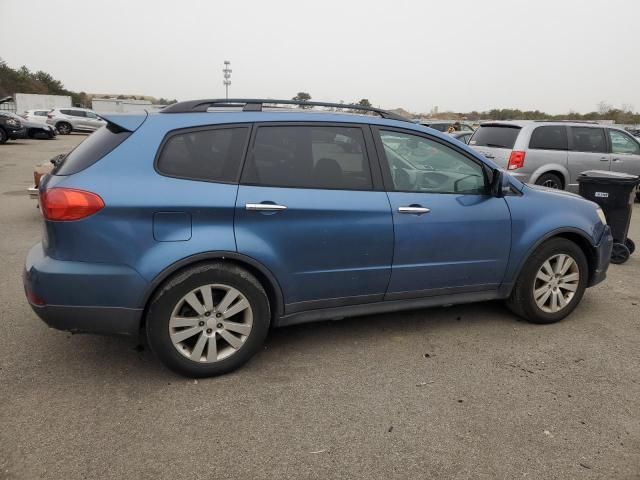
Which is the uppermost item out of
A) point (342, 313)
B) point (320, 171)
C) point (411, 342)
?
point (320, 171)

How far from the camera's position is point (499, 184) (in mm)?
3648

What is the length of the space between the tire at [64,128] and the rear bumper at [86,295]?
3179 centimetres

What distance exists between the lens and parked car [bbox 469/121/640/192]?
867cm

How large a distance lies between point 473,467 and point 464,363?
1.06m

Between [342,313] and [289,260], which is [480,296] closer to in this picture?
[342,313]

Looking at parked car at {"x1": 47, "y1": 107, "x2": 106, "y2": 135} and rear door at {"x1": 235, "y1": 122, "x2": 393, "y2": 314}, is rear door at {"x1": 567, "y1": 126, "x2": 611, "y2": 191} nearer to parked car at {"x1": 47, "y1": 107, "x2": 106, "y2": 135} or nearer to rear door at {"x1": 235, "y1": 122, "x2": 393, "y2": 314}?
rear door at {"x1": 235, "y1": 122, "x2": 393, "y2": 314}

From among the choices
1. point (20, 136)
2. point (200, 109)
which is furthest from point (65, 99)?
point (200, 109)

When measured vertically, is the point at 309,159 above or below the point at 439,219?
above

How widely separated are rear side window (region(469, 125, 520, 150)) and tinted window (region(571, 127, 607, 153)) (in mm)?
1258

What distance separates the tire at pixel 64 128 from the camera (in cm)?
3026

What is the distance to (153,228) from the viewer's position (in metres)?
2.78

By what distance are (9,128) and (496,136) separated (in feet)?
68.4

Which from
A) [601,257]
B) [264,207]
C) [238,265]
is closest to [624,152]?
[601,257]

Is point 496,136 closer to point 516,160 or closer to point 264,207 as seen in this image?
point 516,160
